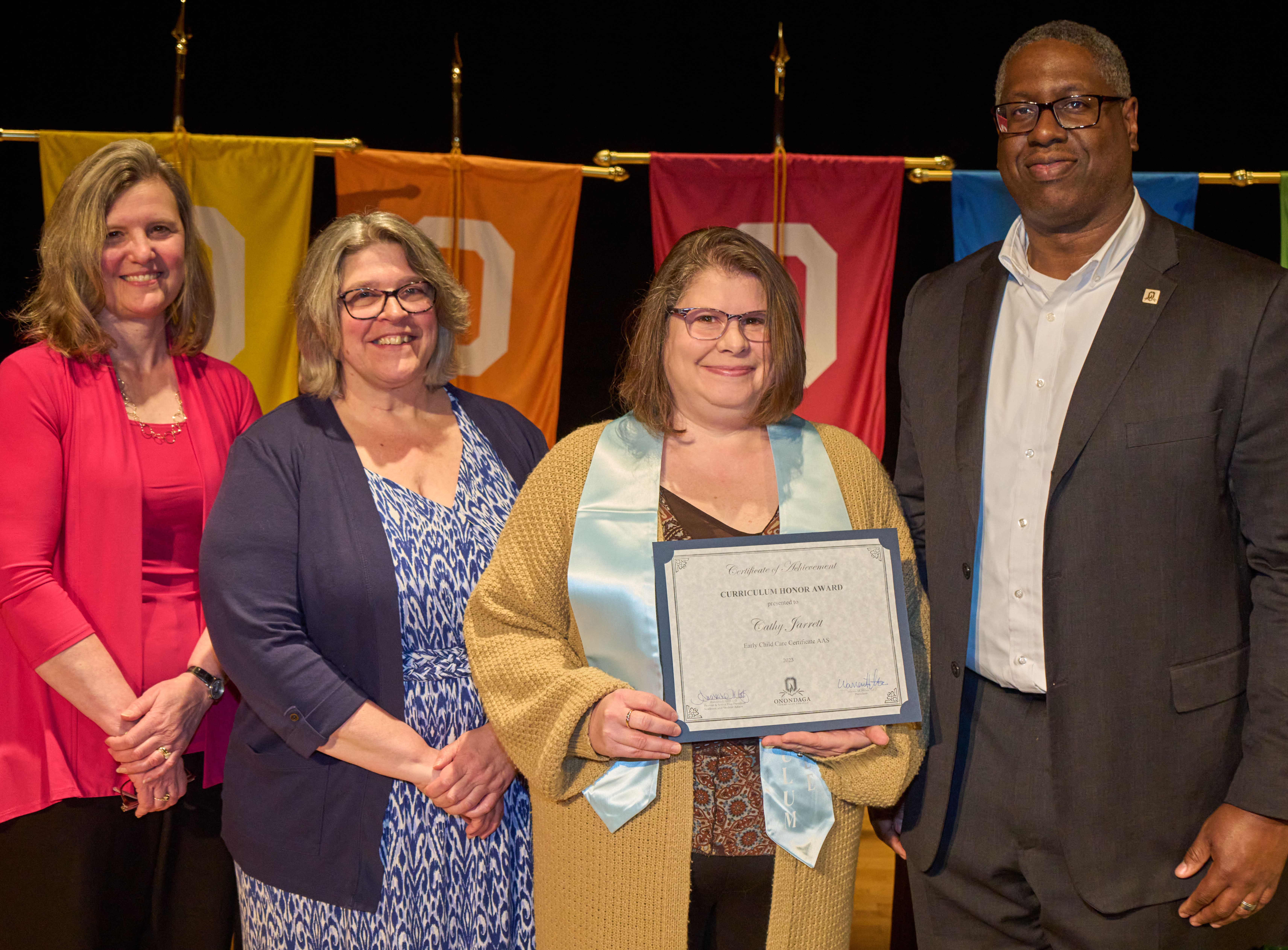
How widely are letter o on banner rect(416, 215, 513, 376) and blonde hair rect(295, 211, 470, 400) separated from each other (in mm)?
1745

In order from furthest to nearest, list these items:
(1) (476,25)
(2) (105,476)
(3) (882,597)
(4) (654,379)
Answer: (1) (476,25) < (2) (105,476) < (4) (654,379) < (3) (882,597)

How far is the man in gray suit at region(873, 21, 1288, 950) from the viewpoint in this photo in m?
1.64

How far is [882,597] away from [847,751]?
0.81ft

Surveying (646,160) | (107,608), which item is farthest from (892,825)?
(646,160)

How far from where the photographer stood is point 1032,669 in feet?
5.74

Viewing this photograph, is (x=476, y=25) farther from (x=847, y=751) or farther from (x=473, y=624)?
(x=847, y=751)

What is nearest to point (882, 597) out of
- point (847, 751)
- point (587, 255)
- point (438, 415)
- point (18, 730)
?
point (847, 751)

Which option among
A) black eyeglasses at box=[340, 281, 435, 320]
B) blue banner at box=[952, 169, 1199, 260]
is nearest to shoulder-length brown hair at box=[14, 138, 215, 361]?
black eyeglasses at box=[340, 281, 435, 320]

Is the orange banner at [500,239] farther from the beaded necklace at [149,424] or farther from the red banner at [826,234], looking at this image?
the beaded necklace at [149,424]

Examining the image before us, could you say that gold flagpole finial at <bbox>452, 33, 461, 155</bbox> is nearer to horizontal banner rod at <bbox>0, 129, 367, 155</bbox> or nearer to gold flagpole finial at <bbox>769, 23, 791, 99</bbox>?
horizontal banner rod at <bbox>0, 129, 367, 155</bbox>

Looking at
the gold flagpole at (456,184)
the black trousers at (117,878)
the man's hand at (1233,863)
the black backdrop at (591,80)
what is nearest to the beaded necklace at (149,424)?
the black trousers at (117,878)

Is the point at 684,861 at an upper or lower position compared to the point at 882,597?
lower

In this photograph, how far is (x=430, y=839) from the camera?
6.21 ft

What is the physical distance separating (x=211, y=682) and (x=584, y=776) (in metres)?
0.86
